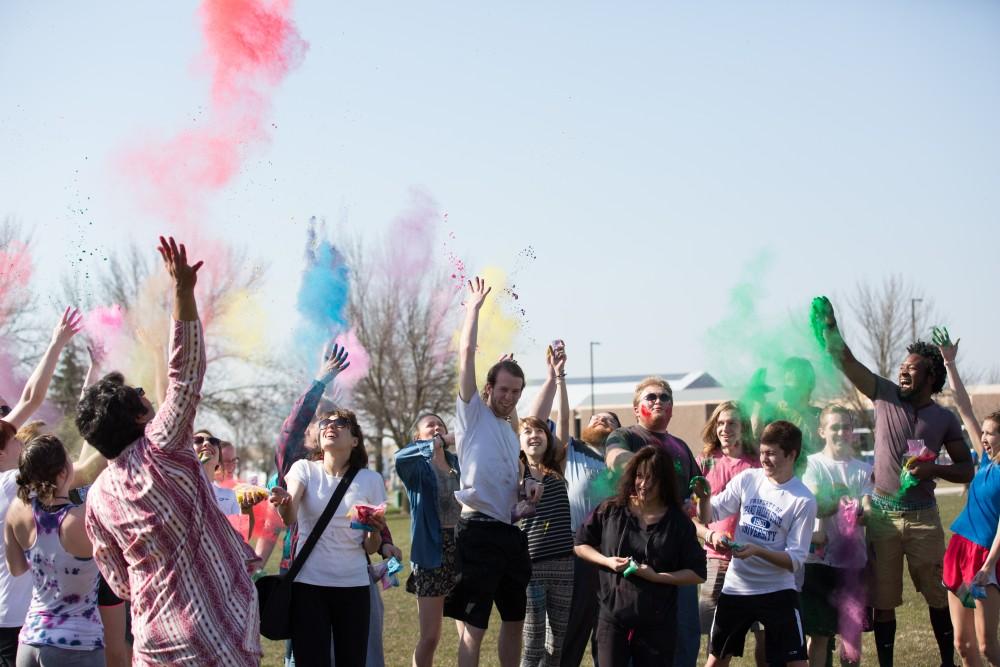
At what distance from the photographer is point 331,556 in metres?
5.57

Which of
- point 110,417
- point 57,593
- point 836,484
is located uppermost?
point 110,417

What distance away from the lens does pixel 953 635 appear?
6980 mm

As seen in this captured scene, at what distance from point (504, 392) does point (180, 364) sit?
8.48 ft

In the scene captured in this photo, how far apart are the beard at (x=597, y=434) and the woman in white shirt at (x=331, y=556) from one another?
1.93 meters

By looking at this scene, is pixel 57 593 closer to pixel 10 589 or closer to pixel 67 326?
pixel 10 589

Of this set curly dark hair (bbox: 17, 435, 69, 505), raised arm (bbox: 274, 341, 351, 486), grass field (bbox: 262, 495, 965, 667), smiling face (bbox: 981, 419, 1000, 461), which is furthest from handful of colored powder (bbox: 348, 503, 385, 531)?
smiling face (bbox: 981, 419, 1000, 461)

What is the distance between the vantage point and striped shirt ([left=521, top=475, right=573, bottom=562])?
6.49 m

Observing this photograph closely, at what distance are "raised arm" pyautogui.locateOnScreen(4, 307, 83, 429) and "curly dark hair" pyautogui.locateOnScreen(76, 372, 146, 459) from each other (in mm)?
2272

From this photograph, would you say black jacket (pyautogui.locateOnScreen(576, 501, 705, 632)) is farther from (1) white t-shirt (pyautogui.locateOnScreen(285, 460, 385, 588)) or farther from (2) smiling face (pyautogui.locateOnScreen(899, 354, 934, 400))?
(2) smiling face (pyautogui.locateOnScreen(899, 354, 934, 400))

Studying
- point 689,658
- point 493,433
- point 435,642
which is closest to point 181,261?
point 493,433

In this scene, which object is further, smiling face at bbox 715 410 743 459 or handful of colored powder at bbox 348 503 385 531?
smiling face at bbox 715 410 743 459

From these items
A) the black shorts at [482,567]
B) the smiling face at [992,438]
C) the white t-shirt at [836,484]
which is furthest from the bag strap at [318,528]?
the smiling face at [992,438]

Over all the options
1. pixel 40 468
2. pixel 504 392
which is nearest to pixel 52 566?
pixel 40 468

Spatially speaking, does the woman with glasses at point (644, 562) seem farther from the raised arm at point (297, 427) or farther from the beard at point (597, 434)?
the beard at point (597, 434)
